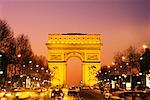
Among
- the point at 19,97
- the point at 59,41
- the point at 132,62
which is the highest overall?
the point at 59,41

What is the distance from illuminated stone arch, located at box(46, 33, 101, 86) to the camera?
97.4 m

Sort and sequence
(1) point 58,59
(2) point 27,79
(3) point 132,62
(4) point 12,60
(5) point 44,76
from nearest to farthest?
(4) point 12,60, (3) point 132,62, (2) point 27,79, (5) point 44,76, (1) point 58,59

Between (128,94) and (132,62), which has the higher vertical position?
(132,62)

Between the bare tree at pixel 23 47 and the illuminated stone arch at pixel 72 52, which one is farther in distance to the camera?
the illuminated stone arch at pixel 72 52

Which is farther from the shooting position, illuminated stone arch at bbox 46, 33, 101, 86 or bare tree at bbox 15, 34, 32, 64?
illuminated stone arch at bbox 46, 33, 101, 86

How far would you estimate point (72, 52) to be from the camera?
9975 cm

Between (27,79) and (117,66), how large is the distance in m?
14.9

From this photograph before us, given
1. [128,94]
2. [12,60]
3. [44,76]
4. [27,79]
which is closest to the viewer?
[128,94]

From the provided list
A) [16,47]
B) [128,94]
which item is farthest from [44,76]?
[128,94]

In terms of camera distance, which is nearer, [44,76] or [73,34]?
[44,76]

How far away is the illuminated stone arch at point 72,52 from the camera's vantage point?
9744cm

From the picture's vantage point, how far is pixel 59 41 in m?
98.9

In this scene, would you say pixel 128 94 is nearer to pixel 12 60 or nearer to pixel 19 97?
pixel 19 97

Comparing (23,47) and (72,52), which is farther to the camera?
(72,52)
